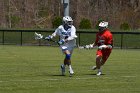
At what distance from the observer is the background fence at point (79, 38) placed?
48.4 meters

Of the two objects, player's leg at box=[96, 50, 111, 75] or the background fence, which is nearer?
player's leg at box=[96, 50, 111, 75]

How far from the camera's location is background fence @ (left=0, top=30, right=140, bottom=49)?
4838 cm

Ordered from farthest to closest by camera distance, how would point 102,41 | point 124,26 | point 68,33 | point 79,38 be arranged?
point 124,26
point 79,38
point 102,41
point 68,33

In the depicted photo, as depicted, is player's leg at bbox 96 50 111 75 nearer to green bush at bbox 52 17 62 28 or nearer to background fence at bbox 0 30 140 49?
background fence at bbox 0 30 140 49

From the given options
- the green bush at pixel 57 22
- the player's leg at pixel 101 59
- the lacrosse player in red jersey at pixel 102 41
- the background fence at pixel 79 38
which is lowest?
the background fence at pixel 79 38

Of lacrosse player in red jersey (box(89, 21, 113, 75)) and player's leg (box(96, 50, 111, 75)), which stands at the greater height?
lacrosse player in red jersey (box(89, 21, 113, 75))

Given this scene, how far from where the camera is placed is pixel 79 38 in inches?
1934

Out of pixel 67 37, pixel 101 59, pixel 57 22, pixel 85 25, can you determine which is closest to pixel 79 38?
pixel 85 25

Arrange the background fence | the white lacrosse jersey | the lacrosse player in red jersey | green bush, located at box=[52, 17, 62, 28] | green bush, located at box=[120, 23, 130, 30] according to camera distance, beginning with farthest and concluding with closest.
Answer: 1. green bush, located at box=[120, 23, 130, 30]
2. green bush, located at box=[52, 17, 62, 28]
3. the background fence
4. the lacrosse player in red jersey
5. the white lacrosse jersey

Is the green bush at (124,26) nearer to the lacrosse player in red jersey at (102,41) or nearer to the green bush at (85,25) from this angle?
the green bush at (85,25)

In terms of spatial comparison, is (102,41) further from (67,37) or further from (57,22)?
(57,22)

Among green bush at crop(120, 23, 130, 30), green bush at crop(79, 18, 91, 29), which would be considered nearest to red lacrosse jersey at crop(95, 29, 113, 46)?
green bush at crop(79, 18, 91, 29)

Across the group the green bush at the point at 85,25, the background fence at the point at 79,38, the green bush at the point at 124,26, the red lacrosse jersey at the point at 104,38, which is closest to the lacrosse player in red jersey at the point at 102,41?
the red lacrosse jersey at the point at 104,38

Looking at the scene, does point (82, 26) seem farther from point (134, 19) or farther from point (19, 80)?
point (19, 80)
